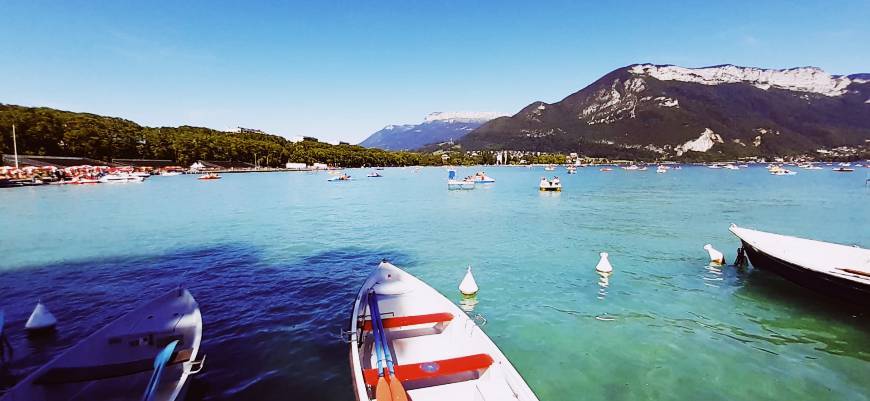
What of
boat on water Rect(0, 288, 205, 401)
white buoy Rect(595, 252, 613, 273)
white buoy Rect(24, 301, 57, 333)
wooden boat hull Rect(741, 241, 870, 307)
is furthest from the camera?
white buoy Rect(595, 252, 613, 273)

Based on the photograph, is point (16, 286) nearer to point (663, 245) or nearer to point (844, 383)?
point (844, 383)

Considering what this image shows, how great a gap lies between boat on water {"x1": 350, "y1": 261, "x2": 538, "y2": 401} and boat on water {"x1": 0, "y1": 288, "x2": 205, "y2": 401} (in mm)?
3598

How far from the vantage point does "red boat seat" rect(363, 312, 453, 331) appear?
1023 cm

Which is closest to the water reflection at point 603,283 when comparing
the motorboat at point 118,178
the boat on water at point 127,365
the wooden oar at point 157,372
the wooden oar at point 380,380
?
the wooden oar at point 380,380

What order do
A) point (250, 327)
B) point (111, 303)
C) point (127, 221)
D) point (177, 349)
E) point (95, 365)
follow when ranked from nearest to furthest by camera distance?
point (95, 365), point (177, 349), point (250, 327), point (111, 303), point (127, 221)

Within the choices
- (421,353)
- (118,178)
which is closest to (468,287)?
(421,353)

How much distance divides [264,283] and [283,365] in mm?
8564

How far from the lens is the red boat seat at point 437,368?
7.57 m

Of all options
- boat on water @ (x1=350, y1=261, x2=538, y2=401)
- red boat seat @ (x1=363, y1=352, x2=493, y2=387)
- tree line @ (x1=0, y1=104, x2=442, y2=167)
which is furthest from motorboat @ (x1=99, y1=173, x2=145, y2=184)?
red boat seat @ (x1=363, y1=352, x2=493, y2=387)

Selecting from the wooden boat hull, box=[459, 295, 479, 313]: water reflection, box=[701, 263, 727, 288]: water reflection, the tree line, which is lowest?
box=[459, 295, 479, 313]: water reflection

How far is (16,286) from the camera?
1809 centimetres

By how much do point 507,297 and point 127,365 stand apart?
500 inches

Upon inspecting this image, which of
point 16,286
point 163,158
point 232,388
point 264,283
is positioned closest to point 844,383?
point 232,388

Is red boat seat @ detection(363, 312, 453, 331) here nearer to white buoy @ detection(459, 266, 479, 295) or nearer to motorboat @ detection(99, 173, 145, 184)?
white buoy @ detection(459, 266, 479, 295)
